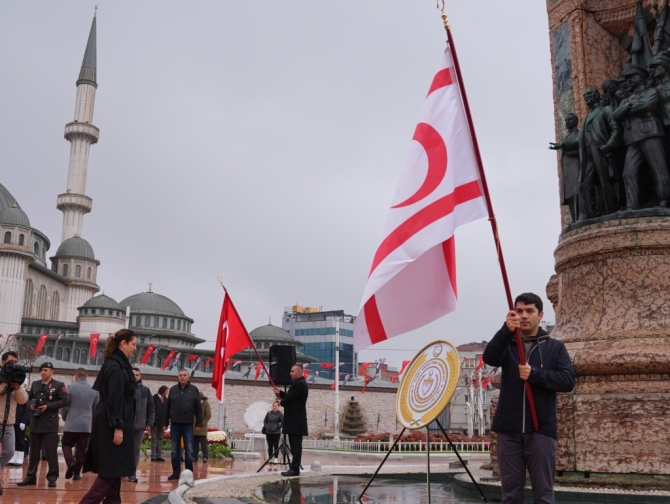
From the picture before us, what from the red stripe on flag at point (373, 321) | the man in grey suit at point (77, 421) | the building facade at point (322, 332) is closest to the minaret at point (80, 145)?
the building facade at point (322, 332)

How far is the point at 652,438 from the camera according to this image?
5383 mm

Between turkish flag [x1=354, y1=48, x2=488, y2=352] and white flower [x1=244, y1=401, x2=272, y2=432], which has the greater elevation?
turkish flag [x1=354, y1=48, x2=488, y2=352]

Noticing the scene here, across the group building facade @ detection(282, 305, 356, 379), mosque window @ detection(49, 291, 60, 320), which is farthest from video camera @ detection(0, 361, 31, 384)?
building facade @ detection(282, 305, 356, 379)

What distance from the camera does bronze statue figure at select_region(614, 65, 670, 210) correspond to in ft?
21.6

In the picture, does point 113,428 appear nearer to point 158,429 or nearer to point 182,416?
point 182,416

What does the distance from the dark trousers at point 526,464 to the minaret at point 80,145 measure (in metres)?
73.6

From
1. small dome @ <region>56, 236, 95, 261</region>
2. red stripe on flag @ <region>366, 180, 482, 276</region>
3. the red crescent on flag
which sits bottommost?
red stripe on flag @ <region>366, 180, 482, 276</region>

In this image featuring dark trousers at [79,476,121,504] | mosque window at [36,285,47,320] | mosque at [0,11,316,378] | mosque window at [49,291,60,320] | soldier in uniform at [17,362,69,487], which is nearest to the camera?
dark trousers at [79,476,121,504]

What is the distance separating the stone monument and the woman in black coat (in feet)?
11.1

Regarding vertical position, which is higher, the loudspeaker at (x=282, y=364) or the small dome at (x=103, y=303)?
the small dome at (x=103, y=303)

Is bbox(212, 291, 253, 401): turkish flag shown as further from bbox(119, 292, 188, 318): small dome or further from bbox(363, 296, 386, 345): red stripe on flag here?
bbox(119, 292, 188, 318): small dome

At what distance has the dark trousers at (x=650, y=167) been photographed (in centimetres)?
656

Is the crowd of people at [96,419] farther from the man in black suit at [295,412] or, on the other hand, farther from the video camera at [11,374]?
the man in black suit at [295,412]

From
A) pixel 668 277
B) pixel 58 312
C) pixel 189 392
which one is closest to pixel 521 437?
pixel 668 277
